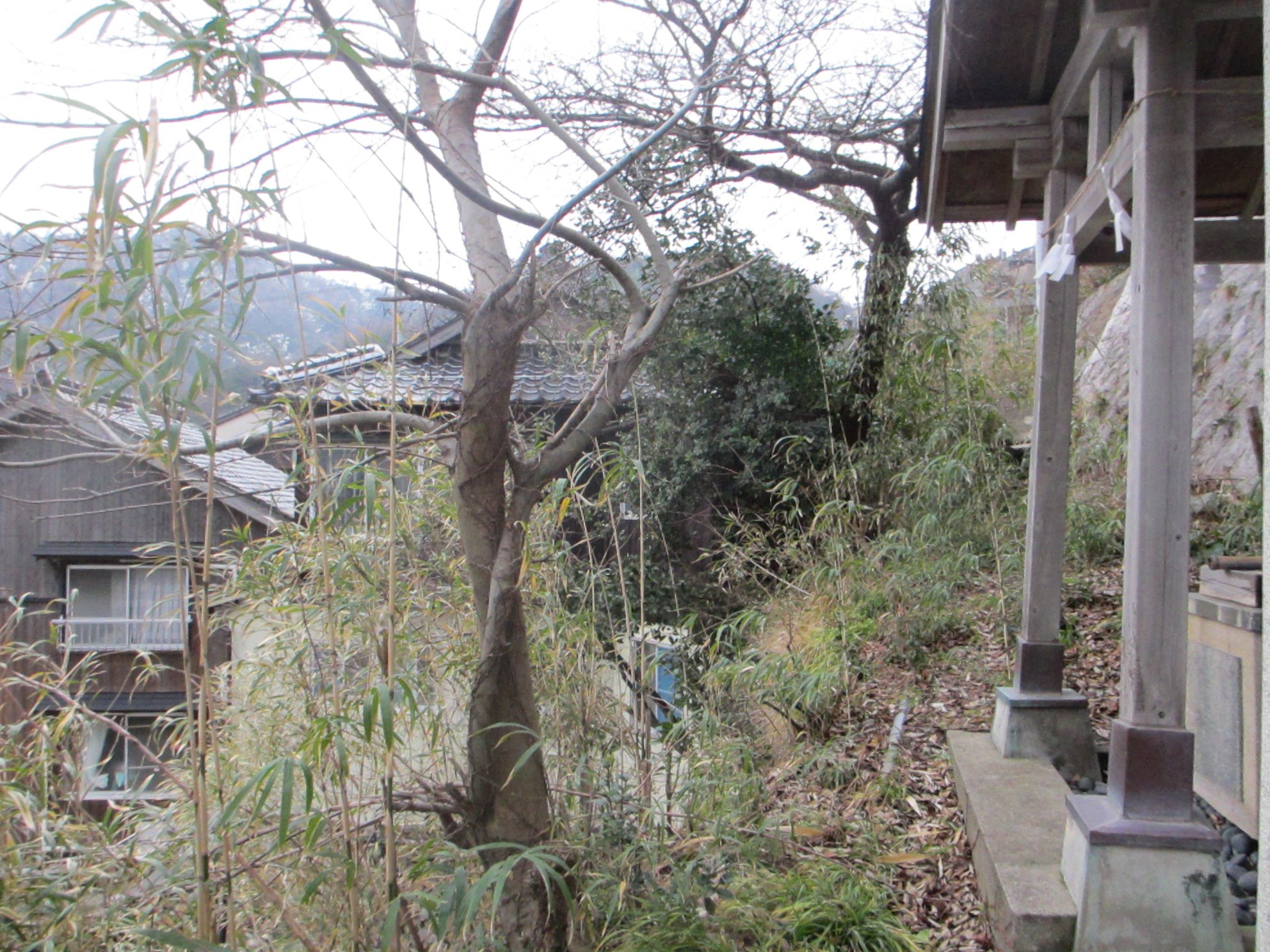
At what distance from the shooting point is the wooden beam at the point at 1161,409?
208 cm

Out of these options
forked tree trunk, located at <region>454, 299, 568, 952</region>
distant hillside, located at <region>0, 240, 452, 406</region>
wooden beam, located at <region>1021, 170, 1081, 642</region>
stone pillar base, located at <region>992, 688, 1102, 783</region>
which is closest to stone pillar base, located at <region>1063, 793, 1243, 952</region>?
stone pillar base, located at <region>992, 688, 1102, 783</region>

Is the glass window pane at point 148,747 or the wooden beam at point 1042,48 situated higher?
the wooden beam at point 1042,48

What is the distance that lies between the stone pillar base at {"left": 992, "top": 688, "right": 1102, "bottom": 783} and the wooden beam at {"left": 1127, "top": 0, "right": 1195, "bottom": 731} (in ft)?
3.23

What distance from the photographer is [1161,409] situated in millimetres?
2100

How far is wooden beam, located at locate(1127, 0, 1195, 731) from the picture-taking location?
2078mm

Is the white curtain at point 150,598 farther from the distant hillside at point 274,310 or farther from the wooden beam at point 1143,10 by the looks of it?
the wooden beam at point 1143,10

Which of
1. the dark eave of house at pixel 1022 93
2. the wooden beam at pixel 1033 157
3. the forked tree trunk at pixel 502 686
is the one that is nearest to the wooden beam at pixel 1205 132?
the dark eave of house at pixel 1022 93

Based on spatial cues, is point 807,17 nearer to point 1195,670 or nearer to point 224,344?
point 1195,670

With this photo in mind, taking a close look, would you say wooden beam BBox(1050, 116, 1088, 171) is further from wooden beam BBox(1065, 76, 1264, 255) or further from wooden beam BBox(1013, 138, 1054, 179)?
wooden beam BBox(1065, 76, 1264, 255)

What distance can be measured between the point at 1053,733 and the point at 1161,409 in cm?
149

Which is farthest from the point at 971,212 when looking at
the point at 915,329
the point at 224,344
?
the point at 224,344

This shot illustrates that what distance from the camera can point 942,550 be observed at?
534cm

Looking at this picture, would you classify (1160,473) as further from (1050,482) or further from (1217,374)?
(1217,374)

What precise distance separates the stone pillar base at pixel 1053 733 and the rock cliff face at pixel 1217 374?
2938mm
